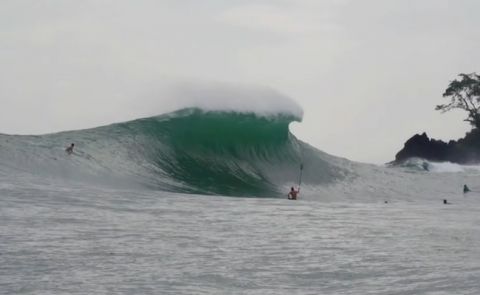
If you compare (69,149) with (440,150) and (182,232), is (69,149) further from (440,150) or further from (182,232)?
(440,150)

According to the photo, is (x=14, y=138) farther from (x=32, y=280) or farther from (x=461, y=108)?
(x=461, y=108)

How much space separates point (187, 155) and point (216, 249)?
15.8 metres

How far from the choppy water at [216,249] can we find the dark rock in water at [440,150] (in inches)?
1666

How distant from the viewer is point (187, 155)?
2488cm

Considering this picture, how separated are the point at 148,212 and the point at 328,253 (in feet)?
14.1

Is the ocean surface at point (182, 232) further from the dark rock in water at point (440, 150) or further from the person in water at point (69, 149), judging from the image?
the dark rock in water at point (440, 150)

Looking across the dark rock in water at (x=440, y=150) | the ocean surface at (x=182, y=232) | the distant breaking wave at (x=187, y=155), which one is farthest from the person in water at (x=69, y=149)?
the dark rock in water at (x=440, y=150)

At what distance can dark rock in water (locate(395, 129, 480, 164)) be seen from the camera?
55688 millimetres

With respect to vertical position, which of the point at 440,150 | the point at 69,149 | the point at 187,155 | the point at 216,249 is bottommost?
the point at 216,249

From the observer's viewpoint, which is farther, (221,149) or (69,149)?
(221,149)

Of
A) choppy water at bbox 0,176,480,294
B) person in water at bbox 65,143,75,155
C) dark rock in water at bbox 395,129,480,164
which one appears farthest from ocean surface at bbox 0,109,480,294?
dark rock in water at bbox 395,129,480,164

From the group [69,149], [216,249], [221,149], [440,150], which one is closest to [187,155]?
[221,149]

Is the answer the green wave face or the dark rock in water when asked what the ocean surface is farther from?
the dark rock in water

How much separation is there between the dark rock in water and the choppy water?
42.3 metres
